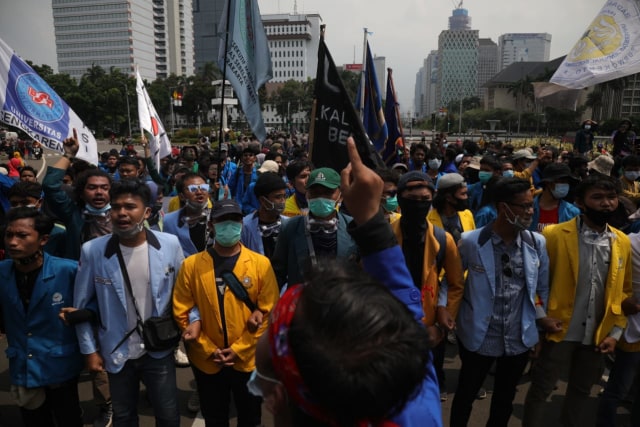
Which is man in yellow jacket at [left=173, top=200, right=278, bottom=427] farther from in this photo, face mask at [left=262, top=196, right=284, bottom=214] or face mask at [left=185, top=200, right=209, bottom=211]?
face mask at [left=185, top=200, right=209, bottom=211]

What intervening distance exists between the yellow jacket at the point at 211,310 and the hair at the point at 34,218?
94 centimetres

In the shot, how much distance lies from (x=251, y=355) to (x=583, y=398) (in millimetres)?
2307

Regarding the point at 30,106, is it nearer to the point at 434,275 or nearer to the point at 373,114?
the point at 373,114

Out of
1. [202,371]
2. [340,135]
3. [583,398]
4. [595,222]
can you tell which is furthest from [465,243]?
[202,371]

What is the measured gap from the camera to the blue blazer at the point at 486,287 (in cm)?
291

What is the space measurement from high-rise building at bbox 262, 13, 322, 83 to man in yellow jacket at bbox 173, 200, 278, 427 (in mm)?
140535

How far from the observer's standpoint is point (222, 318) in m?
2.79

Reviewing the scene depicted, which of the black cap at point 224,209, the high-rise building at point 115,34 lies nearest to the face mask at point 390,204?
the black cap at point 224,209

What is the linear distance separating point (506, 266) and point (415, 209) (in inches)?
27.4

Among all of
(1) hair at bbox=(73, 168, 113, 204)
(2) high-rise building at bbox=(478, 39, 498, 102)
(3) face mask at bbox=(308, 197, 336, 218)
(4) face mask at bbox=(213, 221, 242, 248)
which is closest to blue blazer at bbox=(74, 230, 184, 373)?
(4) face mask at bbox=(213, 221, 242, 248)

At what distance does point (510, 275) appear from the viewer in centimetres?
292

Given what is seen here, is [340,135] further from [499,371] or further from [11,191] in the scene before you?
[11,191]

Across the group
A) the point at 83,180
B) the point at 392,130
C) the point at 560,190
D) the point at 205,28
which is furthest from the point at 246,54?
the point at 205,28

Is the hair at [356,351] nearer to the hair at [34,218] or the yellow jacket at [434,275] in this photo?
the yellow jacket at [434,275]
